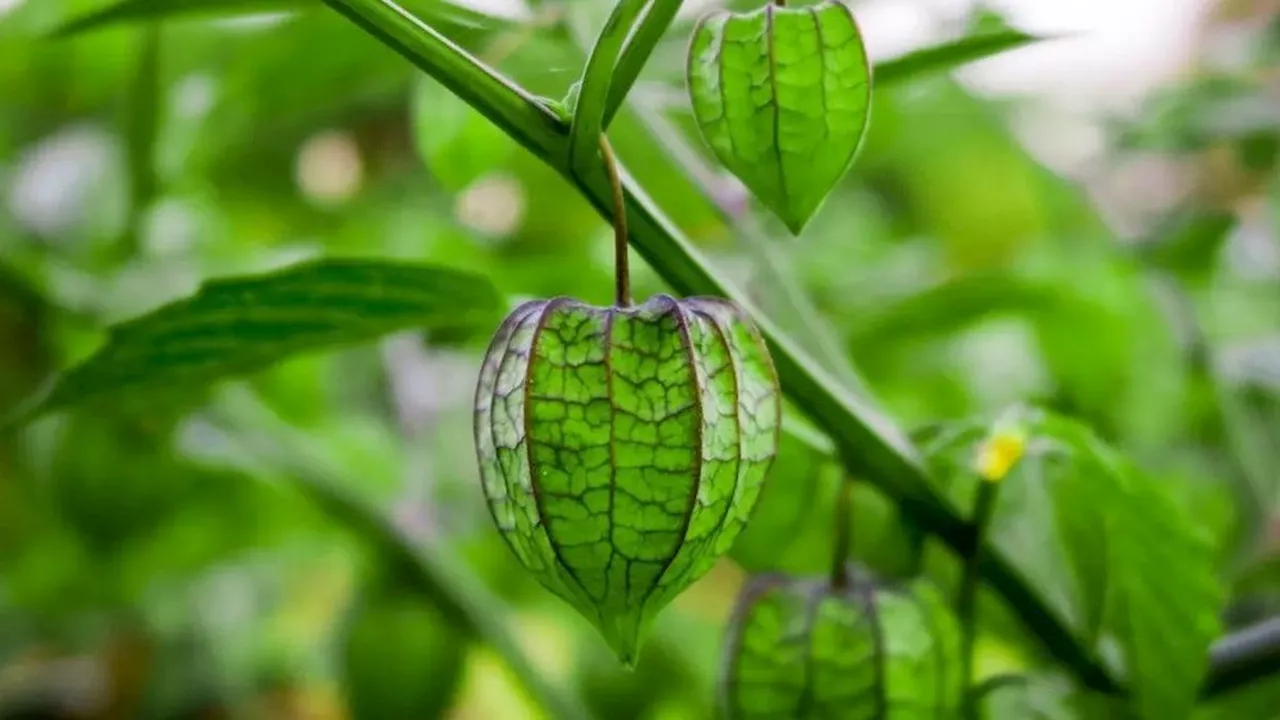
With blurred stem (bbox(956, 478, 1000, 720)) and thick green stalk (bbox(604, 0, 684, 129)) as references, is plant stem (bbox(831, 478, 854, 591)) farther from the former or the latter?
thick green stalk (bbox(604, 0, 684, 129))

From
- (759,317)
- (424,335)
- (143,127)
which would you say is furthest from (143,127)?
(759,317)

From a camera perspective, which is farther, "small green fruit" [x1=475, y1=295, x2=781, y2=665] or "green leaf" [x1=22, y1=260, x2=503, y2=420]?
"green leaf" [x1=22, y1=260, x2=503, y2=420]

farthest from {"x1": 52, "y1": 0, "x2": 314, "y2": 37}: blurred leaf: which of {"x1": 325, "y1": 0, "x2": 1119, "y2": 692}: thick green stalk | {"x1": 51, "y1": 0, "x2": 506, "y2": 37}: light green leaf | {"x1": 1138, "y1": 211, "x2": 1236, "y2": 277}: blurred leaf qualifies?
{"x1": 1138, "y1": 211, "x2": 1236, "y2": 277}: blurred leaf

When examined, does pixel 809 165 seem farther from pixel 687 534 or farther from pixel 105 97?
pixel 105 97

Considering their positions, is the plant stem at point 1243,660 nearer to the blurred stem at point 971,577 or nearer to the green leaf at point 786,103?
the blurred stem at point 971,577

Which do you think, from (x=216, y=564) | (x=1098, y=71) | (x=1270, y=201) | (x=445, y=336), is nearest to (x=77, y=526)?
(x=445, y=336)

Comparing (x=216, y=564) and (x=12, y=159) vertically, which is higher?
(x=12, y=159)
